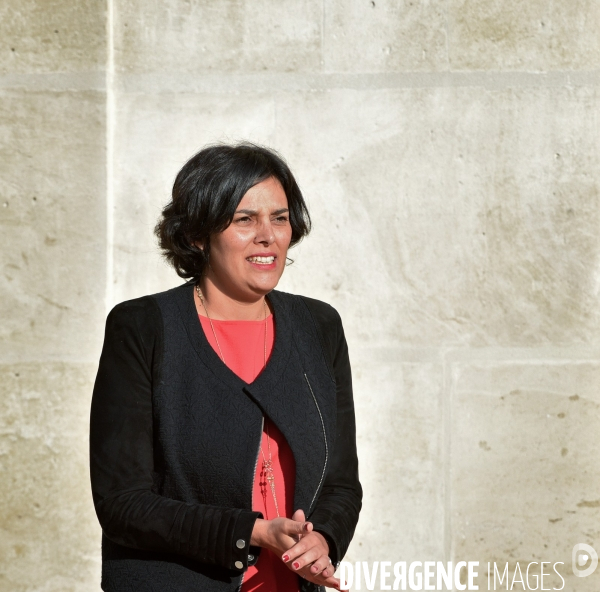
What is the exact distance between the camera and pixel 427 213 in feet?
12.4

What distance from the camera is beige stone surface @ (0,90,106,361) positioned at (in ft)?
12.1

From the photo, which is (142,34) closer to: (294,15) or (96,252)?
(294,15)

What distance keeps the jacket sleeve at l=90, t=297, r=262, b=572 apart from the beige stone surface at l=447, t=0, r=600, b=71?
2134 mm

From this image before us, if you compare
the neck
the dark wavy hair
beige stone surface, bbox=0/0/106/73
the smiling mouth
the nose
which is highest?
beige stone surface, bbox=0/0/106/73

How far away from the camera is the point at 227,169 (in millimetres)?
2453

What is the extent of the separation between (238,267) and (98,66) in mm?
1677

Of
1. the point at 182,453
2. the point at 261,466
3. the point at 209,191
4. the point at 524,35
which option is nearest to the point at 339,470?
the point at 261,466

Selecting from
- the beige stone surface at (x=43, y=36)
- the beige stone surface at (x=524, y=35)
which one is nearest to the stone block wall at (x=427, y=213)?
the beige stone surface at (x=524, y=35)

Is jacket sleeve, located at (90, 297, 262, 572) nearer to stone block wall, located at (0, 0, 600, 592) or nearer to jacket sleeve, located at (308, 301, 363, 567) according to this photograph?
jacket sleeve, located at (308, 301, 363, 567)

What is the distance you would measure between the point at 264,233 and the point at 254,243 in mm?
42

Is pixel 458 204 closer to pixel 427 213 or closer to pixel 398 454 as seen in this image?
pixel 427 213

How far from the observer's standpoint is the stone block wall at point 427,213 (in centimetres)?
378

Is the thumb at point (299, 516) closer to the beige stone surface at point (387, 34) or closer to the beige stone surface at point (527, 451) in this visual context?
the beige stone surface at point (527, 451)

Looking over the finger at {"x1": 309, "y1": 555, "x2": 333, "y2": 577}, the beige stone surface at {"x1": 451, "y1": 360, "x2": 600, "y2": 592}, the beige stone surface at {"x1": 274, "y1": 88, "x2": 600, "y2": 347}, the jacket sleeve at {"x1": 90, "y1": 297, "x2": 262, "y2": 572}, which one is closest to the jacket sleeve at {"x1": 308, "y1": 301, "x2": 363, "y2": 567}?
the finger at {"x1": 309, "y1": 555, "x2": 333, "y2": 577}
